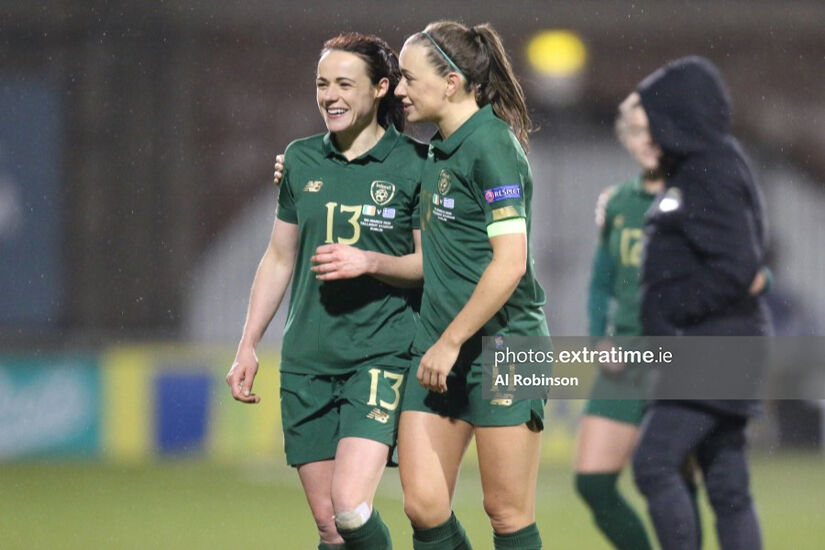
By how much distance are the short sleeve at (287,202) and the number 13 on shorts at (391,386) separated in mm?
557

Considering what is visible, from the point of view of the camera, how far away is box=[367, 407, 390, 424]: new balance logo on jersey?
4.25m

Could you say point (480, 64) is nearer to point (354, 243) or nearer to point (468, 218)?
point (468, 218)

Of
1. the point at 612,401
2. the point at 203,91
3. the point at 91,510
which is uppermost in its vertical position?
the point at 203,91

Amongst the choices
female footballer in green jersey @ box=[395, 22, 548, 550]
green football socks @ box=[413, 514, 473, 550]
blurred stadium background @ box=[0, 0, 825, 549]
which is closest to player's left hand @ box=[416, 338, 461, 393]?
female footballer in green jersey @ box=[395, 22, 548, 550]

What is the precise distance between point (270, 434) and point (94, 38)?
15.3 feet

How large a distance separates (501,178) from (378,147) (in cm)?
60

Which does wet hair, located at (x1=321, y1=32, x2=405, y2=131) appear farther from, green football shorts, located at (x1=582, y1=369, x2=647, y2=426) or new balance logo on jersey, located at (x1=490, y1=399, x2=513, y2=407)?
green football shorts, located at (x1=582, y1=369, x2=647, y2=426)

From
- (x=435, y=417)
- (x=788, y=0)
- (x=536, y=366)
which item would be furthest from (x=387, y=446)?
(x=788, y=0)

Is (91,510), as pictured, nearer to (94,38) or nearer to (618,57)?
(94,38)

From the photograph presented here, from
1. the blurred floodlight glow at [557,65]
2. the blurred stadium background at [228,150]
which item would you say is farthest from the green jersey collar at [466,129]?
the blurred floodlight glow at [557,65]

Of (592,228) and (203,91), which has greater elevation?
(203,91)

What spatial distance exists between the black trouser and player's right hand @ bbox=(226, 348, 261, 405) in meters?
1.29

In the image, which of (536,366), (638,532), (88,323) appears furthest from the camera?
(88,323)

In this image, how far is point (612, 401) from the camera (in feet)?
18.3
